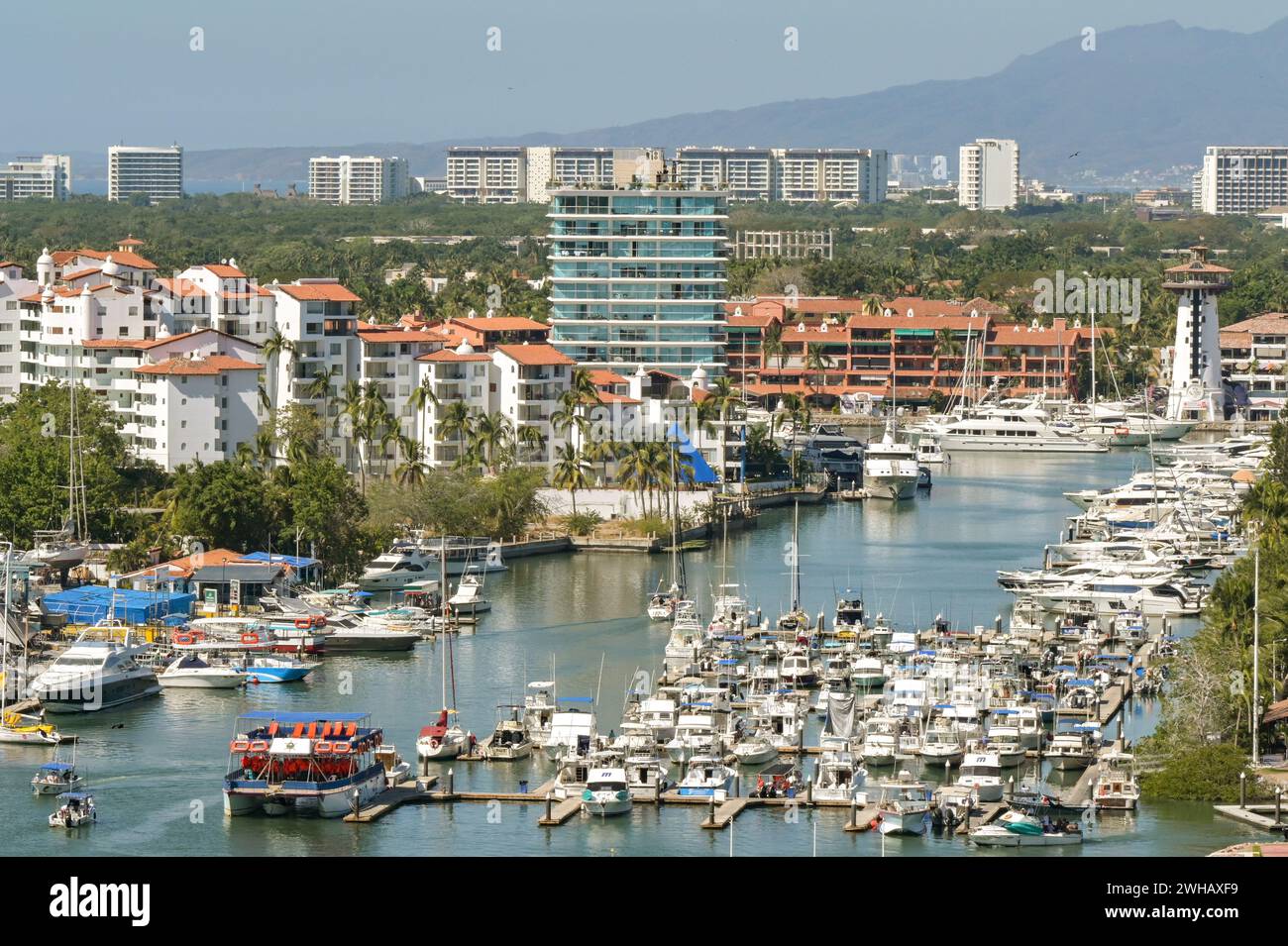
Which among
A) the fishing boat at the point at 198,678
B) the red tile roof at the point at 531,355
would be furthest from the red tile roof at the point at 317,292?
the fishing boat at the point at 198,678

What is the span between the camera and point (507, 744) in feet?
64.9

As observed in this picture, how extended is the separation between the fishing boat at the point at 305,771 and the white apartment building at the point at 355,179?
134 meters

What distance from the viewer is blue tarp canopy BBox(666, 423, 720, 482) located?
126ft

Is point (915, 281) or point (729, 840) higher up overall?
point (915, 281)

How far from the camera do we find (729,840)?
1634 centimetres

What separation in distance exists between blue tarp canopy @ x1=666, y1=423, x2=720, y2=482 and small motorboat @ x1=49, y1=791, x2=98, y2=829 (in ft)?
70.2

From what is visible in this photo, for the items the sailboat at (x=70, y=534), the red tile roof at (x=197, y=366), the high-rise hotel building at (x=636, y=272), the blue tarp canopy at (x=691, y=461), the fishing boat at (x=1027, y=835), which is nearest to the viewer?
the fishing boat at (x=1027, y=835)

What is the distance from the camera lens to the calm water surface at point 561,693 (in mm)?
16531

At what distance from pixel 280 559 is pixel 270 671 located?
5.43 metres

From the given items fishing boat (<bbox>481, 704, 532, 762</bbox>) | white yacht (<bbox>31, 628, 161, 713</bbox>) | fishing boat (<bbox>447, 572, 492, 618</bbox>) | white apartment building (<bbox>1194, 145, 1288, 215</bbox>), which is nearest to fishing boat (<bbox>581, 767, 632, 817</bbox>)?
fishing boat (<bbox>481, 704, 532, 762</bbox>)

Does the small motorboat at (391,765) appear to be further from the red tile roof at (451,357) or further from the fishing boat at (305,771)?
the red tile roof at (451,357)

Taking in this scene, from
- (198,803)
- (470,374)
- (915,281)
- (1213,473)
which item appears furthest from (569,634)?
(915,281)

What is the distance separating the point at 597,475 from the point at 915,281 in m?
38.7
